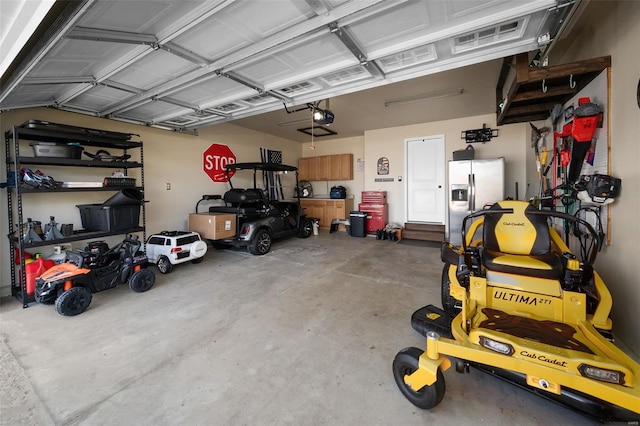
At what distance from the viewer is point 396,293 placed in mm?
3080

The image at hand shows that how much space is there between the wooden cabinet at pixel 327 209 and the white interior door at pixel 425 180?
5.72 feet

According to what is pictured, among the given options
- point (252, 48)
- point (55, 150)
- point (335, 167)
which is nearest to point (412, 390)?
point (252, 48)

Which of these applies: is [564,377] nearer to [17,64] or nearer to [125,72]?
[125,72]

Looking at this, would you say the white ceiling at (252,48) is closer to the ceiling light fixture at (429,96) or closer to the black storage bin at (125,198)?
the ceiling light fixture at (429,96)

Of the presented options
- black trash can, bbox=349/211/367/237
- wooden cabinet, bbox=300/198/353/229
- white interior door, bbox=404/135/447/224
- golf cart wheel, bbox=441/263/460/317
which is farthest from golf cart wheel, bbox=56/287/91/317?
white interior door, bbox=404/135/447/224

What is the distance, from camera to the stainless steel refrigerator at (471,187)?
5.02 m

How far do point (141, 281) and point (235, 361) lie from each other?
2.10 meters

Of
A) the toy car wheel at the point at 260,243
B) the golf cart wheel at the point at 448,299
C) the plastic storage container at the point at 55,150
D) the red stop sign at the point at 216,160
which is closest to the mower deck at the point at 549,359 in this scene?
the golf cart wheel at the point at 448,299

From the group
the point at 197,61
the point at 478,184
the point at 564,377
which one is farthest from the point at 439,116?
the point at 564,377

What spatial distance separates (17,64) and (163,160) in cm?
254

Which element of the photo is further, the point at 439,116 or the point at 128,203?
the point at 439,116

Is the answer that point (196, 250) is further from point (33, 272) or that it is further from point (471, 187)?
point (471, 187)

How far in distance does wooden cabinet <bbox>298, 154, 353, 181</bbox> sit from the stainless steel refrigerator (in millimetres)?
3176

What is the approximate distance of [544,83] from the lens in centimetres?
254
